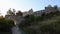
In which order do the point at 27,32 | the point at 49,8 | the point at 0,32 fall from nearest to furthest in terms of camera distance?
the point at 27,32 < the point at 0,32 < the point at 49,8

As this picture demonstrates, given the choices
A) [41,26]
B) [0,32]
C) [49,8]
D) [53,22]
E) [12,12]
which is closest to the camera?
[53,22]

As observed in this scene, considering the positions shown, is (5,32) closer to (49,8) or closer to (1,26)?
(1,26)

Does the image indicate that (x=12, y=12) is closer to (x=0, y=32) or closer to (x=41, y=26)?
(x=0, y=32)

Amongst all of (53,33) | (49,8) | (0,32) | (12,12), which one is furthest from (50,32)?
(12,12)

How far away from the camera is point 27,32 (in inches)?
784

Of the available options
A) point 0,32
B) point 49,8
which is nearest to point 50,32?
point 0,32

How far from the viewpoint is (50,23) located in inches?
611

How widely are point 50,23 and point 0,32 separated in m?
15.1

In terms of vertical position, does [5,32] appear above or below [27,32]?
below

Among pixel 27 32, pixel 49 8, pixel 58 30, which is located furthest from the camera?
pixel 49 8

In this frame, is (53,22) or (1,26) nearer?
(53,22)

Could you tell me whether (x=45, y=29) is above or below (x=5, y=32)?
above

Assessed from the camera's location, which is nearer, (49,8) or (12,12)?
(49,8)

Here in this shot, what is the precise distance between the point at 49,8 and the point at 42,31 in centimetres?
3359
